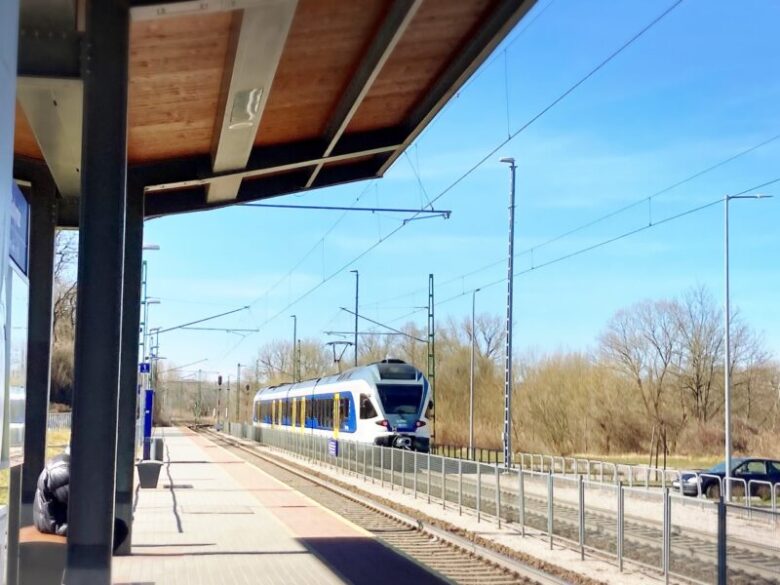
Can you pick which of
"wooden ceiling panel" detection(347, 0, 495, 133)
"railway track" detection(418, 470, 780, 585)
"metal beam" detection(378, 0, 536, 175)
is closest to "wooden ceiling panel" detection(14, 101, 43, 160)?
"wooden ceiling panel" detection(347, 0, 495, 133)

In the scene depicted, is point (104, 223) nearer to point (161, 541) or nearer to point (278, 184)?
point (278, 184)

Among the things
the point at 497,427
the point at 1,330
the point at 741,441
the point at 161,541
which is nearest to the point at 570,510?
the point at 161,541

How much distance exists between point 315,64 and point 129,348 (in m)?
4.57

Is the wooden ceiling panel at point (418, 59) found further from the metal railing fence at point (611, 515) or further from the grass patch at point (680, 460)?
the grass patch at point (680, 460)

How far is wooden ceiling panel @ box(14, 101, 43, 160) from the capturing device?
8.51 meters

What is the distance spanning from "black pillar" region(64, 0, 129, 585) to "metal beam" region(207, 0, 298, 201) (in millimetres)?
913

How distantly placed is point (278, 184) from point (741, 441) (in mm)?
40685

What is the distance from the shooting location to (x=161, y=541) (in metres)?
13.9

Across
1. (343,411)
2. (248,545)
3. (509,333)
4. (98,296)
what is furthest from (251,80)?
(343,411)

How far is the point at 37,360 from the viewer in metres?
9.36

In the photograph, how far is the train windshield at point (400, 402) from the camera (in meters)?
31.4

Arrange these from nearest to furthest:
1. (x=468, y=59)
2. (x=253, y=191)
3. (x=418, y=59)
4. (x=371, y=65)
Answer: (x=371, y=65)
(x=468, y=59)
(x=418, y=59)
(x=253, y=191)

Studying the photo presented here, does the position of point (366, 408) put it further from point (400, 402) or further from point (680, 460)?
point (680, 460)

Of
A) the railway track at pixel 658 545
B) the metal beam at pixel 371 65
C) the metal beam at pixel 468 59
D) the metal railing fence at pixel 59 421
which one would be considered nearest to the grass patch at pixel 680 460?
the metal railing fence at pixel 59 421
